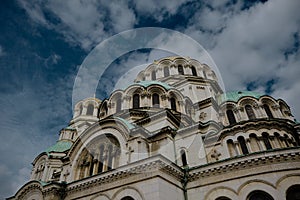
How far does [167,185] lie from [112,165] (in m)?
4.97

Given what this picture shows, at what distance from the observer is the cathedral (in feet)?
40.3

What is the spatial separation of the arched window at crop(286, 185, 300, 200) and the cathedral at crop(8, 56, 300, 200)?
0.05 m

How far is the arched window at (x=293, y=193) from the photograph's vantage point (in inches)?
452

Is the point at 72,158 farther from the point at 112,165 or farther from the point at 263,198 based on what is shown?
the point at 263,198

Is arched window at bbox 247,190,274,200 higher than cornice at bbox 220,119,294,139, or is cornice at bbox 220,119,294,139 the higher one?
cornice at bbox 220,119,294,139

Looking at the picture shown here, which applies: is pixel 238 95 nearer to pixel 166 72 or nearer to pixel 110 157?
pixel 166 72

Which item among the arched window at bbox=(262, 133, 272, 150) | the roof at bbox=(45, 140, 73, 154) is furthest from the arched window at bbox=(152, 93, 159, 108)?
the roof at bbox=(45, 140, 73, 154)

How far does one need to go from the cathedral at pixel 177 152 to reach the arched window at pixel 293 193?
45mm

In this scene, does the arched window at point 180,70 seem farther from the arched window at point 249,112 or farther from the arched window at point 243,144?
the arched window at point 243,144

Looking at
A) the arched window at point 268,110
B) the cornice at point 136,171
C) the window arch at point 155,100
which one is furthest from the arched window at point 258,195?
the window arch at point 155,100

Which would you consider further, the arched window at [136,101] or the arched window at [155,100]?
the arched window at [136,101]

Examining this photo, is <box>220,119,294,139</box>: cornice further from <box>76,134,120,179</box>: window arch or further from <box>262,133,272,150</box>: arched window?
<box>76,134,120,179</box>: window arch

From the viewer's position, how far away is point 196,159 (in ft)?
55.9

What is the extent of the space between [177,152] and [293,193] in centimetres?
810
